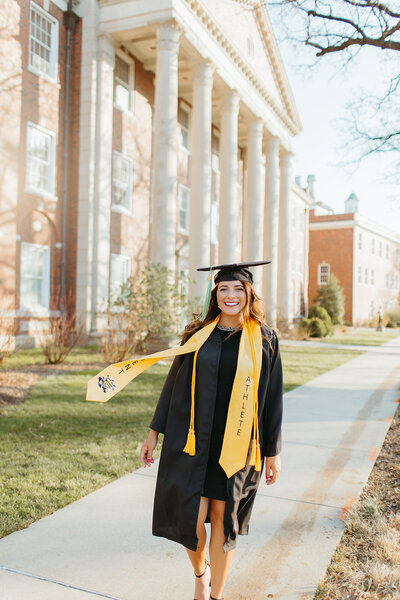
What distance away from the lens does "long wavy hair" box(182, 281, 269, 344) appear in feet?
9.12

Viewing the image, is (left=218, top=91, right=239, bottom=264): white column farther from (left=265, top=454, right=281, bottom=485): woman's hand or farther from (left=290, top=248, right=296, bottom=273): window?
(left=265, top=454, right=281, bottom=485): woman's hand

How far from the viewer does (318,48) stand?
27.9 ft

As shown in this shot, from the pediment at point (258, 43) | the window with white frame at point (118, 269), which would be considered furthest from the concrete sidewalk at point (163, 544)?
the pediment at point (258, 43)

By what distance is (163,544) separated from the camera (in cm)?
340

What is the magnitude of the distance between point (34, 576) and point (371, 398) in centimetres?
729

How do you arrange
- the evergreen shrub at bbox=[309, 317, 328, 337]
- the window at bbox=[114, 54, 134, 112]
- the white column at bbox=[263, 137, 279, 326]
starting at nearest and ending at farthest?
1. the window at bbox=[114, 54, 134, 112]
2. the evergreen shrub at bbox=[309, 317, 328, 337]
3. the white column at bbox=[263, 137, 279, 326]

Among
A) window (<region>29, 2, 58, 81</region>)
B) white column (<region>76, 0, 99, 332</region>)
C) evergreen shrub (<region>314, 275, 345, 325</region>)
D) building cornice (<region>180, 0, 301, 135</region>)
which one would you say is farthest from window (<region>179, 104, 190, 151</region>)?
evergreen shrub (<region>314, 275, 345, 325</region>)

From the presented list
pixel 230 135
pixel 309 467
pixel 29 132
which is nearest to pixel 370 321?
pixel 230 135

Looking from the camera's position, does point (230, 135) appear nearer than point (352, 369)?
No

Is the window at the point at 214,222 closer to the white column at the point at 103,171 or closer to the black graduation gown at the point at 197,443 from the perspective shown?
the white column at the point at 103,171

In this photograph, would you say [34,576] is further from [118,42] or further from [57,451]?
[118,42]

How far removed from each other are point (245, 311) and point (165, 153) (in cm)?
1394

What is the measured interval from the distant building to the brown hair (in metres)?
39.8

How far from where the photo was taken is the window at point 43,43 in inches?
590
